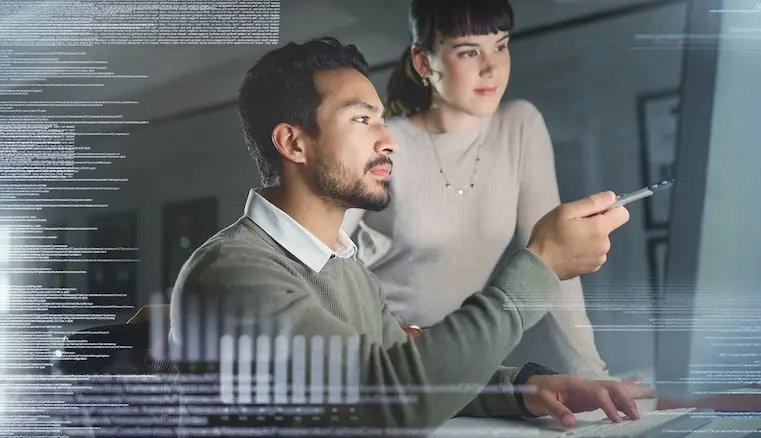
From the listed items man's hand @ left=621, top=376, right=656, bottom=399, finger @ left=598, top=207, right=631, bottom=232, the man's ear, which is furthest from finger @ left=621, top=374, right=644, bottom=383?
the man's ear

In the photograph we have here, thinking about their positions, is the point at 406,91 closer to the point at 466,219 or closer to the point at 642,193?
the point at 466,219

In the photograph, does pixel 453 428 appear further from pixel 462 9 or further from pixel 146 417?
pixel 462 9

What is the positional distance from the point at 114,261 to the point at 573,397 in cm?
75

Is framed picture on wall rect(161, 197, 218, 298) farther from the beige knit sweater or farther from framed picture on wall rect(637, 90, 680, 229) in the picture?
framed picture on wall rect(637, 90, 680, 229)

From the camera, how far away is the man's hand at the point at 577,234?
855 mm

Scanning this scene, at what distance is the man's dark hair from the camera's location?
2.84ft

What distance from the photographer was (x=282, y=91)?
0.89 metres

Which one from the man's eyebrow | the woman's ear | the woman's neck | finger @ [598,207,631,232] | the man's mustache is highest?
the woman's ear

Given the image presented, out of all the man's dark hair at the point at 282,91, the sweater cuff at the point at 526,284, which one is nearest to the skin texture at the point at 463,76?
→ the man's dark hair at the point at 282,91

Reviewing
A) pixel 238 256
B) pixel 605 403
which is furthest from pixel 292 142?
pixel 605 403

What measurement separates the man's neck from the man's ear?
47 millimetres

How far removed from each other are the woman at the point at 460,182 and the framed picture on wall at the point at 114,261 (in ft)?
1.17

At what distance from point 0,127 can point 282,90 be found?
50cm

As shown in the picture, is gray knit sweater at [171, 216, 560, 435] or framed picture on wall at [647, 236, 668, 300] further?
framed picture on wall at [647, 236, 668, 300]
